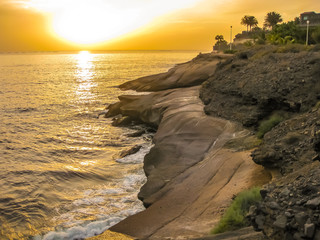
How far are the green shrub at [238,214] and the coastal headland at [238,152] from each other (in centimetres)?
72

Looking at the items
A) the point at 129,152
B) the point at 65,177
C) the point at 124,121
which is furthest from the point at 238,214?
the point at 124,121

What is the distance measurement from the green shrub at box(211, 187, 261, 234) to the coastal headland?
0.72 m

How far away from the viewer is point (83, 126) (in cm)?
2898

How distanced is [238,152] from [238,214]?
222 inches

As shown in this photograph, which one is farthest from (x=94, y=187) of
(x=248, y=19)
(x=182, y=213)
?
(x=248, y=19)

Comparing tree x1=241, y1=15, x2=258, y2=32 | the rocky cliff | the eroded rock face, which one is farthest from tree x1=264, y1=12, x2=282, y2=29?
the rocky cliff

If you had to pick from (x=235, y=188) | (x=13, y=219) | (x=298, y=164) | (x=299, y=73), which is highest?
(x=299, y=73)

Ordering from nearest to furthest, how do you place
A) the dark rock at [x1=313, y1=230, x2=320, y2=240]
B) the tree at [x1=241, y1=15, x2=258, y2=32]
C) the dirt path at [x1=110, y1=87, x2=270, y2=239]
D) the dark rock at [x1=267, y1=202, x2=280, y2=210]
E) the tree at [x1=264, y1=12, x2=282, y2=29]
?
the dark rock at [x1=313, y1=230, x2=320, y2=240] → the dark rock at [x1=267, y1=202, x2=280, y2=210] → the dirt path at [x1=110, y1=87, x2=270, y2=239] → the tree at [x1=264, y1=12, x2=282, y2=29] → the tree at [x1=241, y1=15, x2=258, y2=32]

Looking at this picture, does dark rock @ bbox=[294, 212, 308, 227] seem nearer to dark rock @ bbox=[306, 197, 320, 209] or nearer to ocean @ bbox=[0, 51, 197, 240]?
dark rock @ bbox=[306, 197, 320, 209]

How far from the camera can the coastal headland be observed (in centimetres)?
619

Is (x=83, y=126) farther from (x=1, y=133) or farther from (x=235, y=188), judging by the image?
(x=235, y=188)

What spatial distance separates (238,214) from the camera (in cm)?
782

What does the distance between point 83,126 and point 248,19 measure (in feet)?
412

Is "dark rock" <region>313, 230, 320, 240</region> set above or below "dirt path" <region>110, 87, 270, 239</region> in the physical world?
above
